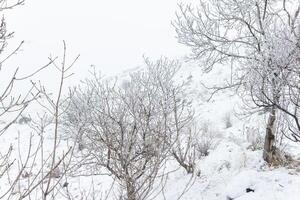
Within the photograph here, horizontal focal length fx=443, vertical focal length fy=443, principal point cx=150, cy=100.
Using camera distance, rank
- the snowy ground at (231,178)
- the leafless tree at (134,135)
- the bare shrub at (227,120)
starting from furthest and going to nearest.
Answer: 1. the bare shrub at (227,120)
2. the snowy ground at (231,178)
3. the leafless tree at (134,135)

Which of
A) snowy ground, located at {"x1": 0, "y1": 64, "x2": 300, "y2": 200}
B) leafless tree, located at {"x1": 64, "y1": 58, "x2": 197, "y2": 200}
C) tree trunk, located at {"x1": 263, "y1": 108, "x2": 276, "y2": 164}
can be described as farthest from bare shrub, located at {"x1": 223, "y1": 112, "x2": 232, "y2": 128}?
tree trunk, located at {"x1": 263, "y1": 108, "x2": 276, "y2": 164}

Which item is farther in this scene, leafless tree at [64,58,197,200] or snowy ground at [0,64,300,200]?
snowy ground at [0,64,300,200]

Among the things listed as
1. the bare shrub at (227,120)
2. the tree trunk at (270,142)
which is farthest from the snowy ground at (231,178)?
the tree trunk at (270,142)

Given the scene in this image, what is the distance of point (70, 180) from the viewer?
1603cm

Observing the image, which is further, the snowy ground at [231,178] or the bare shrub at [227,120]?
the bare shrub at [227,120]

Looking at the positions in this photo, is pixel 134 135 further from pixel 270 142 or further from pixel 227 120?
pixel 227 120

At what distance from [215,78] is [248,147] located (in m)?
15.9

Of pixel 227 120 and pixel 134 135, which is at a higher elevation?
pixel 227 120

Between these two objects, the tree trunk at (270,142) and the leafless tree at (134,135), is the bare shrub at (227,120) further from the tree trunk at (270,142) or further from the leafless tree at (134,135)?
the tree trunk at (270,142)

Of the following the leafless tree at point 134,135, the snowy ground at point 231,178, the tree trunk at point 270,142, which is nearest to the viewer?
the leafless tree at point 134,135

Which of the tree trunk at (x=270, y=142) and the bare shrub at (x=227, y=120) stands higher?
the bare shrub at (x=227, y=120)

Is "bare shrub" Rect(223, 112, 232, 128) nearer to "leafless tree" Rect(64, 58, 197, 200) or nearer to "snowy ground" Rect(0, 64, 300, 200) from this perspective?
"snowy ground" Rect(0, 64, 300, 200)

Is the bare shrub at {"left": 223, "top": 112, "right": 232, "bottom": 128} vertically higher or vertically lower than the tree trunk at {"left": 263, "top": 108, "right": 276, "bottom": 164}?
higher

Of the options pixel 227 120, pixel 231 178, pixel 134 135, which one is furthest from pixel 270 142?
pixel 227 120
